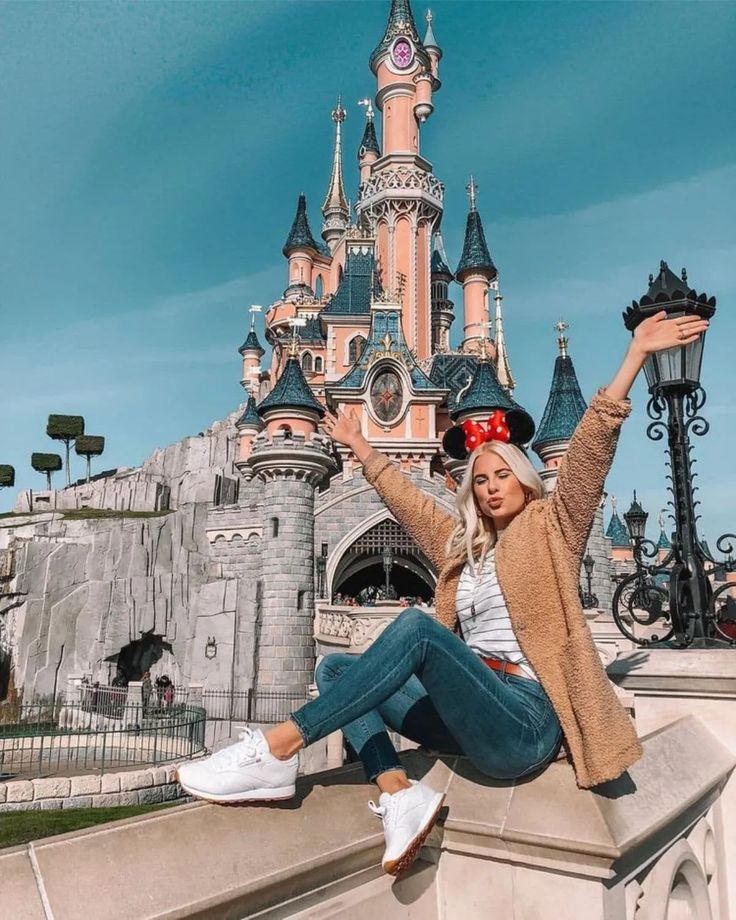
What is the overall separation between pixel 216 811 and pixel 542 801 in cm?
94

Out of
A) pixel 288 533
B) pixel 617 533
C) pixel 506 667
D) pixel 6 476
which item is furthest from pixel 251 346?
pixel 506 667

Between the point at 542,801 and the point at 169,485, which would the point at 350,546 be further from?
the point at 169,485

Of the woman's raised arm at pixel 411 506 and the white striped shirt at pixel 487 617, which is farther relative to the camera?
the woman's raised arm at pixel 411 506

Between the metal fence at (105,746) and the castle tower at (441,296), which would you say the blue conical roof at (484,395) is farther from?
the castle tower at (441,296)

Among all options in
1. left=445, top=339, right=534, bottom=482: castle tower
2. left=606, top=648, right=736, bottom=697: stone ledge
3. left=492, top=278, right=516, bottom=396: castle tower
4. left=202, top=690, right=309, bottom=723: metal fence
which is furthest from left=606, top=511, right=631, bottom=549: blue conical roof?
left=606, top=648, right=736, bottom=697: stone ledge

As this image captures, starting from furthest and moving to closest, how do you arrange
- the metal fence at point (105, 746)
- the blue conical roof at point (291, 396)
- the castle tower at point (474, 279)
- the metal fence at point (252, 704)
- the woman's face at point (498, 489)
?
the castle tower at point (474, 279) → the blue conical roof at point (291, 396) → the metal fence at point (252, 704) → the metal fence at point (105, 746) → the woman's face at point (498, 489)

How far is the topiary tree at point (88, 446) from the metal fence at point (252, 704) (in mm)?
33904

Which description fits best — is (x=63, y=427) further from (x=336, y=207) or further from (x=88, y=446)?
(x=336, y=207)

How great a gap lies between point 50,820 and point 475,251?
118 feet

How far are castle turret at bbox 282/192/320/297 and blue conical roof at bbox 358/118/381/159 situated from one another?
7.19 m

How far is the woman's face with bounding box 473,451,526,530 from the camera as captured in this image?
97.4 inches

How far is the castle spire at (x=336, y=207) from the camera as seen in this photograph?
168 ft

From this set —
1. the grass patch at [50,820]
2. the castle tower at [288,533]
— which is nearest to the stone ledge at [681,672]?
the grass patch at [50,820]

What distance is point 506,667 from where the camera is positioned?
7.56 feet
